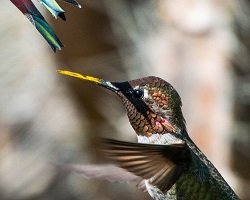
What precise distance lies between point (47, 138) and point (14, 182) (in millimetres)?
483

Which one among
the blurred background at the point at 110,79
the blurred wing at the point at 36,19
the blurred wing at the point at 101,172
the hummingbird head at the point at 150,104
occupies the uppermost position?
the blurred wing at the point at 36,19

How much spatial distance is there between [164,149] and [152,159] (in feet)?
0.12

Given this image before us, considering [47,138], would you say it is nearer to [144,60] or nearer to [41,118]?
[41,118]

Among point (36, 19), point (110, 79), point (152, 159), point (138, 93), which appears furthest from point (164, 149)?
point (110, 79)

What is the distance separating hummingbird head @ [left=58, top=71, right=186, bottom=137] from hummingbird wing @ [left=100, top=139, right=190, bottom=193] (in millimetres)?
82

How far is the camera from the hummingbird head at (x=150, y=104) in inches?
61.8

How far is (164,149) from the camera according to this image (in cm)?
150

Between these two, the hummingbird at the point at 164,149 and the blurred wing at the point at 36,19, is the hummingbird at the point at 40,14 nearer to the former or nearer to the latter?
the blurred wing at the point at 36,19

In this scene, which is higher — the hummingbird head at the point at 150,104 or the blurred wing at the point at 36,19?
the blurred wing at the point at 36,19

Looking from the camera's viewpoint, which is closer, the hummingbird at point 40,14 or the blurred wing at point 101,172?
the hummingbird at point 40,14

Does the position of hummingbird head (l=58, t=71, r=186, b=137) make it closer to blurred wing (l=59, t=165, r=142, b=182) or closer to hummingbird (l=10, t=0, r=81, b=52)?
blurred wing (l=59, t=165, r=142, b=182)

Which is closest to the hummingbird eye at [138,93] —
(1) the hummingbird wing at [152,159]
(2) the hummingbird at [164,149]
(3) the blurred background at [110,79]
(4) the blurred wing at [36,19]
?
(2) the hummingbird at [164,149]

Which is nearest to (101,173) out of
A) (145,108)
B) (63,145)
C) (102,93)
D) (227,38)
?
(145,108)

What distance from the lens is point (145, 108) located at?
63.5 inches
